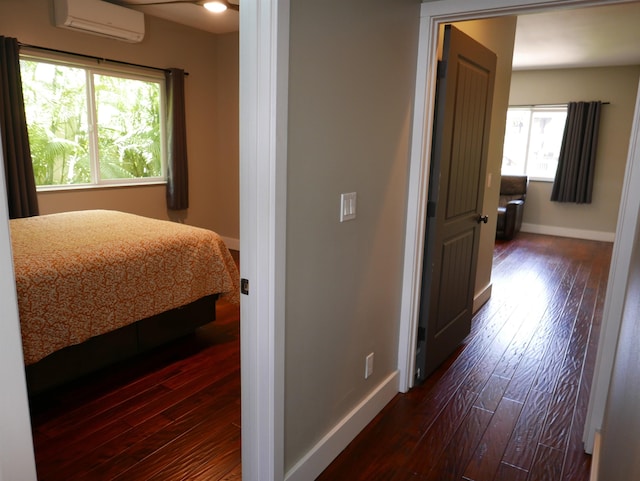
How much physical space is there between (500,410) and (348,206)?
1503 millimetres

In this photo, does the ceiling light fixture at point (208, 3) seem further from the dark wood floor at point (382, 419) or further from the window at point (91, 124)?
the dark wood floor at point (382, 419)

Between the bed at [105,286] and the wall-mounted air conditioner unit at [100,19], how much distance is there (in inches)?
72.1

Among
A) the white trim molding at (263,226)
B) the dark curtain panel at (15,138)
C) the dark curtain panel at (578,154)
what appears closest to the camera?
the white trim molding at (263,226)

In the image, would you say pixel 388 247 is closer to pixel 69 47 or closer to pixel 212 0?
pixel 212 0

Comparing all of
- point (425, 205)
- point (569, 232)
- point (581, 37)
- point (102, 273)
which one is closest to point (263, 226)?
point (425, 205)

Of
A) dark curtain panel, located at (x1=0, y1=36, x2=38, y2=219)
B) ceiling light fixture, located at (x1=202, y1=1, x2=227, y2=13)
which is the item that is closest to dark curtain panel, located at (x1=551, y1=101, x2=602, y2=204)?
ceiling light fixture, located at (x1=202, y1=1, x2=227, y2=13)

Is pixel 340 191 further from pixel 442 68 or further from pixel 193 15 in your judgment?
pixel 193 15

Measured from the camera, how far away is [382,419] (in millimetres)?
2395

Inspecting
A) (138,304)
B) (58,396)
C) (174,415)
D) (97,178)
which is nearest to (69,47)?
(97,178)

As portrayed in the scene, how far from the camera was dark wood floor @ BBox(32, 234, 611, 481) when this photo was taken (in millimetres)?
2025

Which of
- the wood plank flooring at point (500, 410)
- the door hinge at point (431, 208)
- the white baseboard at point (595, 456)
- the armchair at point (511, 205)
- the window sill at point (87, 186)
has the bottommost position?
the wood plank flooring at point (500, 410)

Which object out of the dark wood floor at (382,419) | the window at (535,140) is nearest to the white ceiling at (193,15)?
the dark wood floor at (382,419)

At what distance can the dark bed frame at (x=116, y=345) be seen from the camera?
233 centimetres

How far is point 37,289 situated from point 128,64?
3.26m
